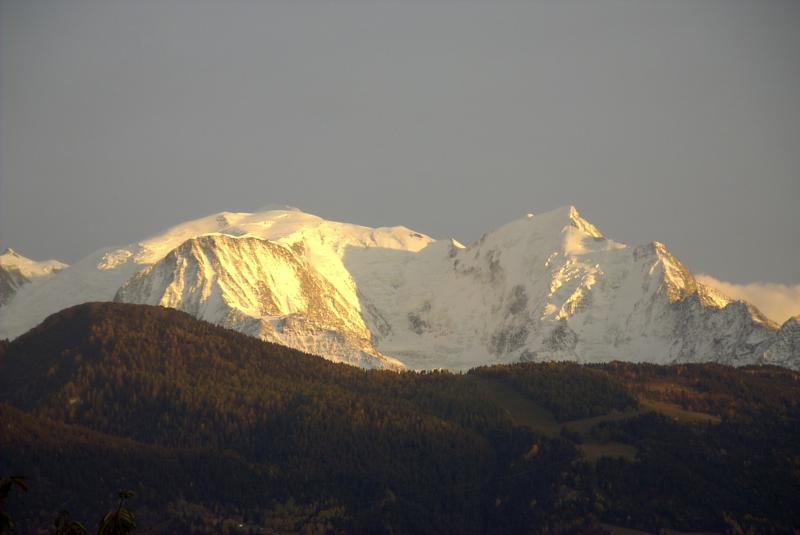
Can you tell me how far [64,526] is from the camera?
105 m

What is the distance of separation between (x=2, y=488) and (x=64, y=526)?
4895mm

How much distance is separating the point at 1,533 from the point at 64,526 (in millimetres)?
4037

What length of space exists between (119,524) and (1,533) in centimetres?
724

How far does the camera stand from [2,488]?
103 meters

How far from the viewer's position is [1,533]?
106 meters

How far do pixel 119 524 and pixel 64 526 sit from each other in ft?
10.8

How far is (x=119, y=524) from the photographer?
106 m

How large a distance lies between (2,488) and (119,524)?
7635 millimetres
